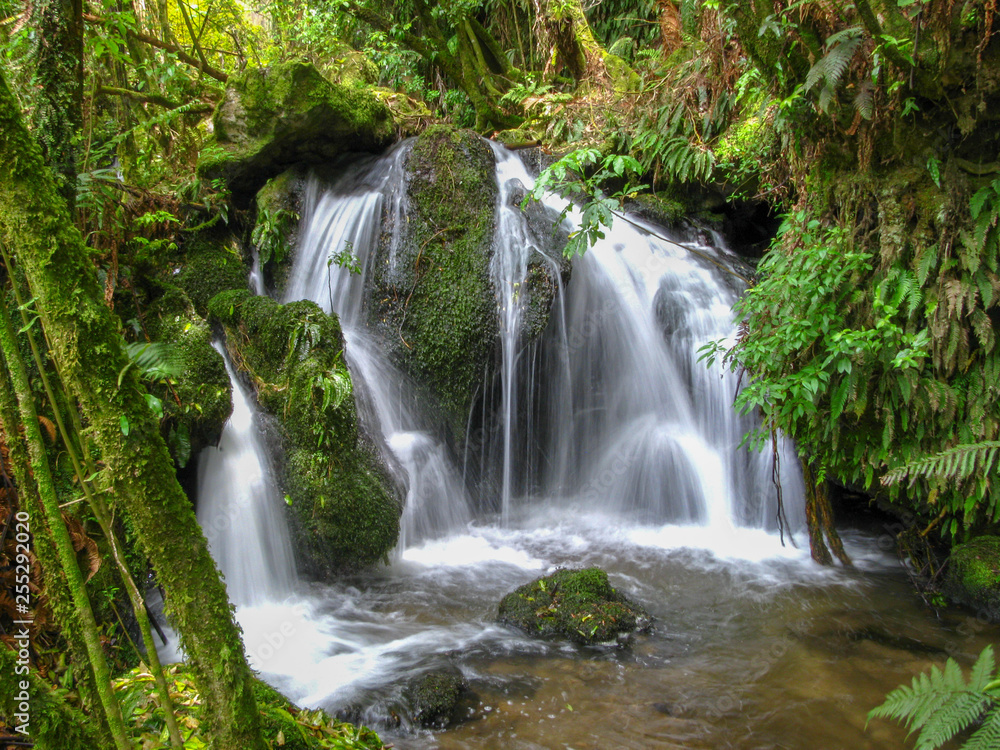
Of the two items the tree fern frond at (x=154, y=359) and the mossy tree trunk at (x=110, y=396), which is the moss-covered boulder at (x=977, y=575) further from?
the tree fern frond at (x=154, y=359)

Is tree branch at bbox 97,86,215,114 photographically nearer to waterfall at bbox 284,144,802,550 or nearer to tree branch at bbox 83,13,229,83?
tree branch at bbox 83,13,229,83

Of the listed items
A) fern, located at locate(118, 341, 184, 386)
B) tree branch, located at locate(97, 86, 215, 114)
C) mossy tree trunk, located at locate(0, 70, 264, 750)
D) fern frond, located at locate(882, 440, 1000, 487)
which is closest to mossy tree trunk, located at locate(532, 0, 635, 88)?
tree branch, located at locate(97, 86, 215, 114)

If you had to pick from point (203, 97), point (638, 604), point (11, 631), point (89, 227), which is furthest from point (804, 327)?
point (203, 97)

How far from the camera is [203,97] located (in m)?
9.02

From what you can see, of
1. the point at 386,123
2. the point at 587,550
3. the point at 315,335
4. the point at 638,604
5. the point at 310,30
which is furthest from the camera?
the point at 310,30

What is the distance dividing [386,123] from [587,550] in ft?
19.1

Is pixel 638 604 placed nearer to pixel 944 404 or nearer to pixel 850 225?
pixel 944 404

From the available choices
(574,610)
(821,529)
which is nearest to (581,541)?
(574,610)

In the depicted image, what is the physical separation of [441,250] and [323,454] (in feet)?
9.22

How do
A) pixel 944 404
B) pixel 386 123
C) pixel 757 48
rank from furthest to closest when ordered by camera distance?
pixel 386 123, pixel 757 48, pixel 944 404

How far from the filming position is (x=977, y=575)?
14.6 feet

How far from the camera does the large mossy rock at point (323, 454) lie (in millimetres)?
4910

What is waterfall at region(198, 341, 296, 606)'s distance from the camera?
4.66 m

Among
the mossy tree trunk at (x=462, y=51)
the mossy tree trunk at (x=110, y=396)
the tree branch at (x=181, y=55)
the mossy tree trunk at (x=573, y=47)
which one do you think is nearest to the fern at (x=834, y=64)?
the mossy tree trunk at (x=110, y=396)
